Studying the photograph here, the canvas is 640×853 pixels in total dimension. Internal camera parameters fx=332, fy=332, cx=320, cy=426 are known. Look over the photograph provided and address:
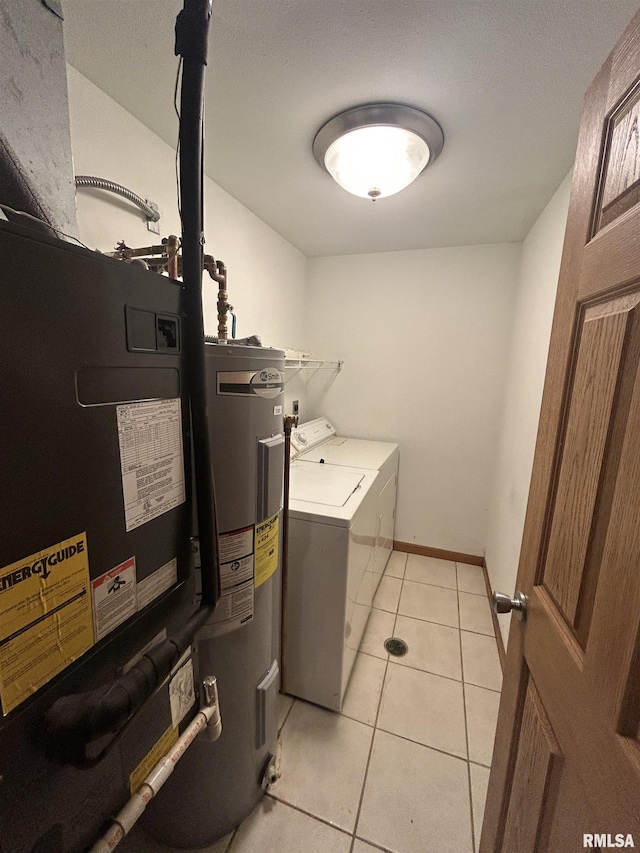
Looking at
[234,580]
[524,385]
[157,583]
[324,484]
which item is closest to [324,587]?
[324,484]

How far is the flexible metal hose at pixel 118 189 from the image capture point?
3.47 ft

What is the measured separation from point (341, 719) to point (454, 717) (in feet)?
1.74

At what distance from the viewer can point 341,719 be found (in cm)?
154

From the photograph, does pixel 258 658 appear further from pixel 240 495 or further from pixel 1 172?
pixel 1 172

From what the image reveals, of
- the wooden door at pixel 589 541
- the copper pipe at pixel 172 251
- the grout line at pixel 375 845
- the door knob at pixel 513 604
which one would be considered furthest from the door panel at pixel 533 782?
the copper pipe at pixel 172 251

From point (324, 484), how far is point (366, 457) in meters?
0.66

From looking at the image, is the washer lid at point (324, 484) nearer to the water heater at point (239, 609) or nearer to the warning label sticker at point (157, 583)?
the water heater at point (239, 609)

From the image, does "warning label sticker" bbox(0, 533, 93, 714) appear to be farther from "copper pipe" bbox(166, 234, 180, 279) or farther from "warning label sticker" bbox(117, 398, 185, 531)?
"copper pipe" bbox(166, 234, 180, 279)

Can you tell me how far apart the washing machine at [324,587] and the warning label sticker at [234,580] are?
0.49m

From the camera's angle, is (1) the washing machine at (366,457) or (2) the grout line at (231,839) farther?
(1) the washing machine at (366,457)

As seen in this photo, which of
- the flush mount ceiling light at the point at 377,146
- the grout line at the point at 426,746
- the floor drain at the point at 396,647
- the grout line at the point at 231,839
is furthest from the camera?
the floor drain at the point at 396,647

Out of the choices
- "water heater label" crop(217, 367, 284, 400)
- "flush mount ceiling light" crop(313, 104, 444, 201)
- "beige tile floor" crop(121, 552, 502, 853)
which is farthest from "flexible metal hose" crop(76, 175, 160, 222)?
"beige tile floor" crop(121, 552, 502, 853)

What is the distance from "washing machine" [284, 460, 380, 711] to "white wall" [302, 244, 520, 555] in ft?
4.26

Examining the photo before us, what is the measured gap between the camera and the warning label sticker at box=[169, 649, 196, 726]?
27.2 inches
